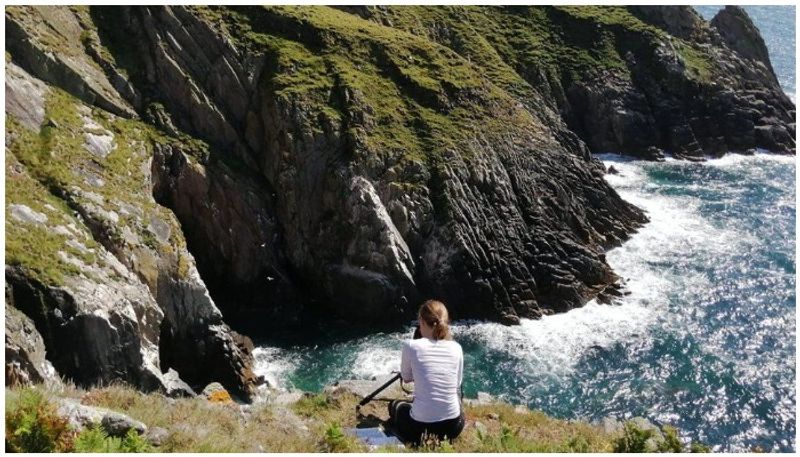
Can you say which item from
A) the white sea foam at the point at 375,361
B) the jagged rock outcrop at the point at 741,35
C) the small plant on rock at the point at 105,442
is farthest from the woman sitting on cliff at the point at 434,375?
the jagged rock outcrop at the point at 741,35

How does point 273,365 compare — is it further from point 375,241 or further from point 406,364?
point 406,364

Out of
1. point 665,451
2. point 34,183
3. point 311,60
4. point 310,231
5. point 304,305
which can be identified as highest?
point 311,60

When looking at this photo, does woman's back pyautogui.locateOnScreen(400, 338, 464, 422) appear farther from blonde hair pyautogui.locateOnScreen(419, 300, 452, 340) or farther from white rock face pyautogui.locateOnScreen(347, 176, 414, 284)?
white rock face pyautogui.locateOnScreen(347, 176, 414, 284)

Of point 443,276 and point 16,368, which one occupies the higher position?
point 16,368

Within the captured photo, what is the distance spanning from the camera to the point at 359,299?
124 feet

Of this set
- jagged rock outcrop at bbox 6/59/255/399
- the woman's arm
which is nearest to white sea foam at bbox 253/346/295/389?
jagged rock outcrop at bbox 6/59/255/399

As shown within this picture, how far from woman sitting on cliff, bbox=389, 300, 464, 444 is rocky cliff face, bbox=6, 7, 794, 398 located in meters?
14.7

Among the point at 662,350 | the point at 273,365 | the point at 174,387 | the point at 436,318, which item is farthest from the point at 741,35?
the point at 436,318

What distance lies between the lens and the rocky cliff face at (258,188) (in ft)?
84.9

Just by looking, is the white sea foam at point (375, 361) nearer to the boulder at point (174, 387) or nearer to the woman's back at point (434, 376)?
the boulder at point (174, 387)

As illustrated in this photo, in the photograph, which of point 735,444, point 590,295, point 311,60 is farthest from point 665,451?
point 311,60

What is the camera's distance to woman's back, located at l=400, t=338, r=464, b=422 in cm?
1055

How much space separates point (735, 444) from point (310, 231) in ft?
81.3

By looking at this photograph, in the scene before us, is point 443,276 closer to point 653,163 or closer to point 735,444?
point 735,444
